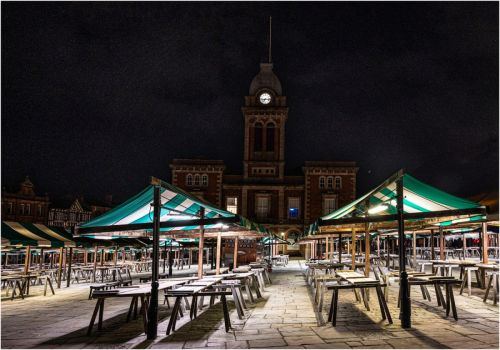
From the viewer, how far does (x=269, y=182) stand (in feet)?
136

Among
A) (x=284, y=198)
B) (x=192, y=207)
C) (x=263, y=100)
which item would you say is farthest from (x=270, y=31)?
(x=192, y=207)

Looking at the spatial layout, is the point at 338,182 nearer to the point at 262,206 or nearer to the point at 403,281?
the point at 262,206

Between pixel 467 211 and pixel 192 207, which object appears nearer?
pixel 467 211

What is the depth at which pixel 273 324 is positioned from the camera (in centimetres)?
656

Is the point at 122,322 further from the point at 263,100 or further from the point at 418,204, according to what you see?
the point at 263,100

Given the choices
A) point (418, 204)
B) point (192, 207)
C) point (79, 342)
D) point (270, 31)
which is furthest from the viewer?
point (270, 31)

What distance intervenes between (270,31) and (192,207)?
4473 centimetres

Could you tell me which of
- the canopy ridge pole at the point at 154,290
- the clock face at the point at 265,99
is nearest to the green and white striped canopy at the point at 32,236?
the canopy ridge pole at the point at 154,290

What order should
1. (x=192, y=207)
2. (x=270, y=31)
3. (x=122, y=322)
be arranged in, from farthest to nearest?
(x=270, y=31), (x=192, y=207), (x=122, y=322)

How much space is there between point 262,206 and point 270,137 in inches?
292

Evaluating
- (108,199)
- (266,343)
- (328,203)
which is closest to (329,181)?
(328,203)

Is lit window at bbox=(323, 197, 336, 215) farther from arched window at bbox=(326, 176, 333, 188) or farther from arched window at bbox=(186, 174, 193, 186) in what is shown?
arched window at bbox=(186, 174, 193, 186)

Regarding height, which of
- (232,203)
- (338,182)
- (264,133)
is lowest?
(232,203)

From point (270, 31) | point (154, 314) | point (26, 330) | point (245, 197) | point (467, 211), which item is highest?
point (270, 31)
